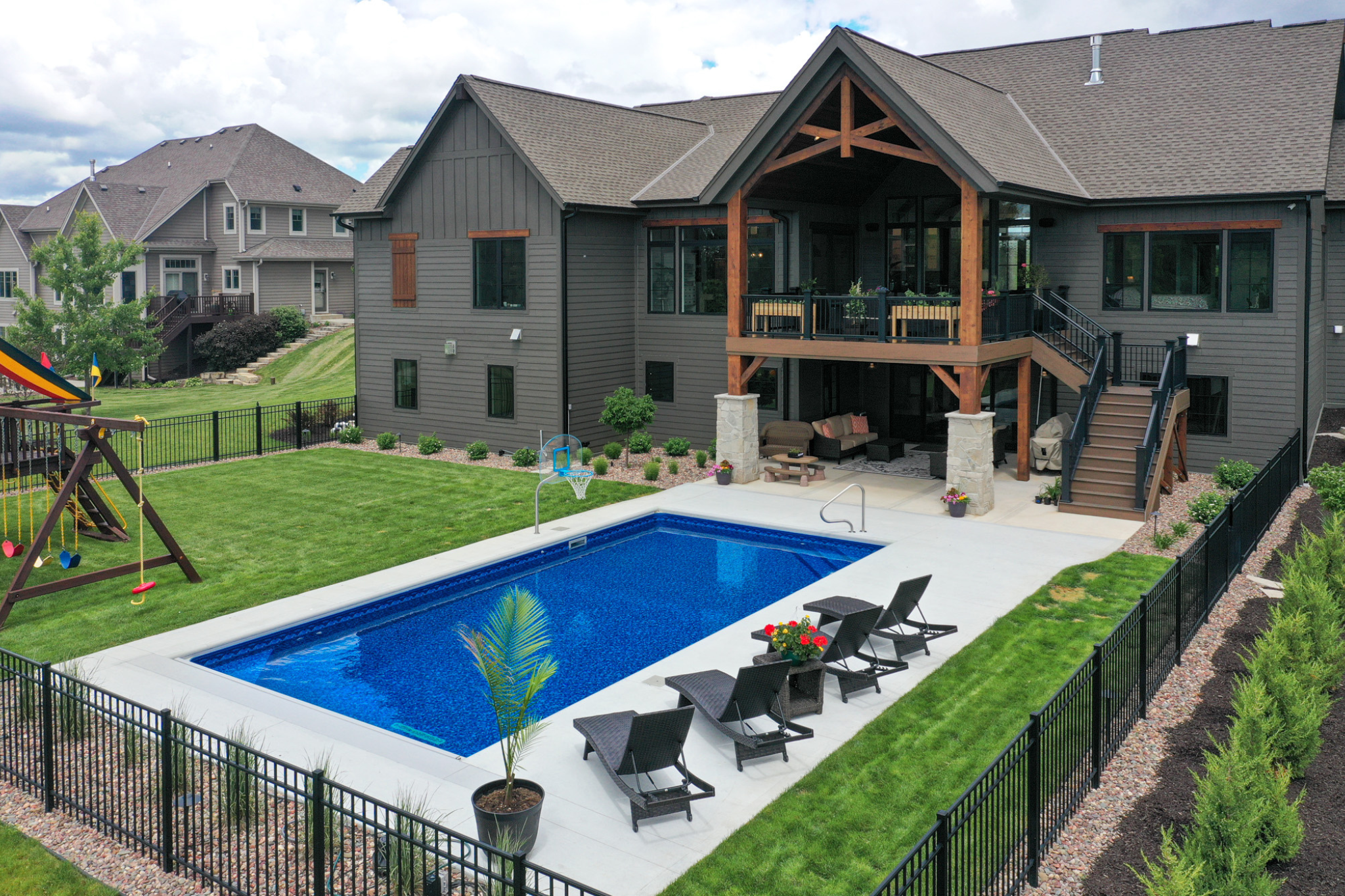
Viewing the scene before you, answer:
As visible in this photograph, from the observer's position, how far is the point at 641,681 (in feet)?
39.2

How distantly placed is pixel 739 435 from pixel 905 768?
1307 centimetres

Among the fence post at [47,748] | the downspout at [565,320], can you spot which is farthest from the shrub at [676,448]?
the fence post at [47,748]

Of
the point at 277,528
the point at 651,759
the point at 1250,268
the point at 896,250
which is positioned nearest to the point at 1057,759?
the point at 651,759

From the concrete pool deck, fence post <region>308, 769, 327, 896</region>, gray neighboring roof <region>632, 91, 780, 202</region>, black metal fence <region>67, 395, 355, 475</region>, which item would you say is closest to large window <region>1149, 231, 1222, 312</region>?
the concrete pool deck

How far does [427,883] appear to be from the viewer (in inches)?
282

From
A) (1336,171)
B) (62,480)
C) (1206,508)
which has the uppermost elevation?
(1336,171)

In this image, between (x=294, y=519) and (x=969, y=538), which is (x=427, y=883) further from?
(x=294, y=519)

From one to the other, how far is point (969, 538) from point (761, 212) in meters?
9.73

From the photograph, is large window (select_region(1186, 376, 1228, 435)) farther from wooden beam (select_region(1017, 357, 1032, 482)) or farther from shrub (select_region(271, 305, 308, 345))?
shrub (select_region(271, 305, 308, 345))

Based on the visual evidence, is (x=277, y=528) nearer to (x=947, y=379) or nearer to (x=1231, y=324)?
(x=947, y=379)

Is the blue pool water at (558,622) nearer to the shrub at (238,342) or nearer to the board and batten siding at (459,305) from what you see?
the board and batten siding at (459,305)

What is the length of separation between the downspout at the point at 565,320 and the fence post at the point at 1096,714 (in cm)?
1686

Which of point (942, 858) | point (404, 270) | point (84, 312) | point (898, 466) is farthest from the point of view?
point (84, 312)

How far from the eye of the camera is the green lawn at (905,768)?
26.4ft
